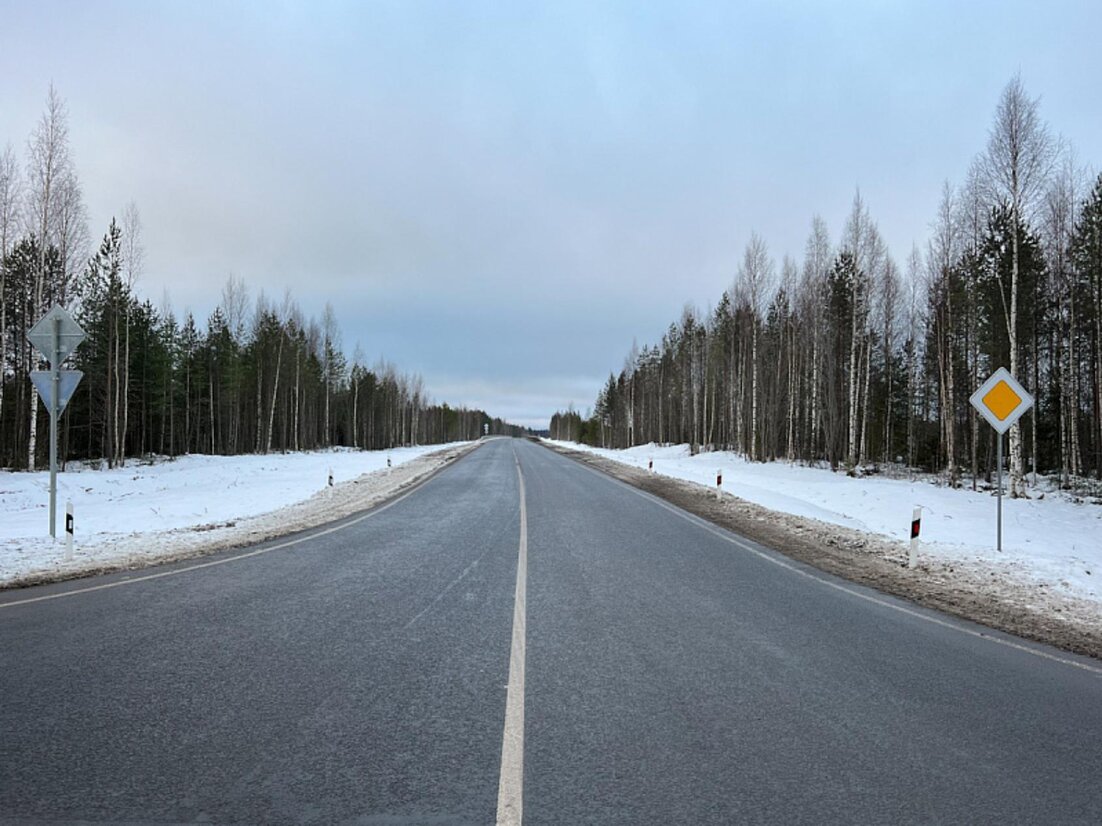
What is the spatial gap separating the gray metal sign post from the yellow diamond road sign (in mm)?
17199

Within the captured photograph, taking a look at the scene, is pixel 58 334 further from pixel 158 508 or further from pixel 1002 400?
pixel 1002 400

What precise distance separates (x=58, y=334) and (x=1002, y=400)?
18.1 meters

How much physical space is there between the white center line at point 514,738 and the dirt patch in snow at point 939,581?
535cm

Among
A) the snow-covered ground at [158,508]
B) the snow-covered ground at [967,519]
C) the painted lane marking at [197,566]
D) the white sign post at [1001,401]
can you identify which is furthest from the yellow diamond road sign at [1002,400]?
the snow-covered ground at [158,508]

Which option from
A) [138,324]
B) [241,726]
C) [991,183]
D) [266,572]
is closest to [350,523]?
[266,572]

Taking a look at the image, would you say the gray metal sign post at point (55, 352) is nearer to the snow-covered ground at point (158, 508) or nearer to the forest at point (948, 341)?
the snow-covered ground at point (158, 508)

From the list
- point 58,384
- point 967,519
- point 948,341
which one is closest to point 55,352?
point 58,384

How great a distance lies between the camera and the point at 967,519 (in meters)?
16.3

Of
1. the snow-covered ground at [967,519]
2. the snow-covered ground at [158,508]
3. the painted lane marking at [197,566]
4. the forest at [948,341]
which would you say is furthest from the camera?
the forest at [948,341]

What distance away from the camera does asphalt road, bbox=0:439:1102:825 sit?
9.74 ft

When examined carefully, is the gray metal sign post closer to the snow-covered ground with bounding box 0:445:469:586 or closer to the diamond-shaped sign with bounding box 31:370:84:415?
the diamond-shaped sign with bounding box 31:370:84:415

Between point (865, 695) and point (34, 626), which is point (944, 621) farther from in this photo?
point (34, 626)

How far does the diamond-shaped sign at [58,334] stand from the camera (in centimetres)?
1041

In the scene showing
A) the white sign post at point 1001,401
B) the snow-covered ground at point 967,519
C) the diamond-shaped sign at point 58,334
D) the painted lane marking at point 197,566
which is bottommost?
the snow-covered ground at point 967,519
